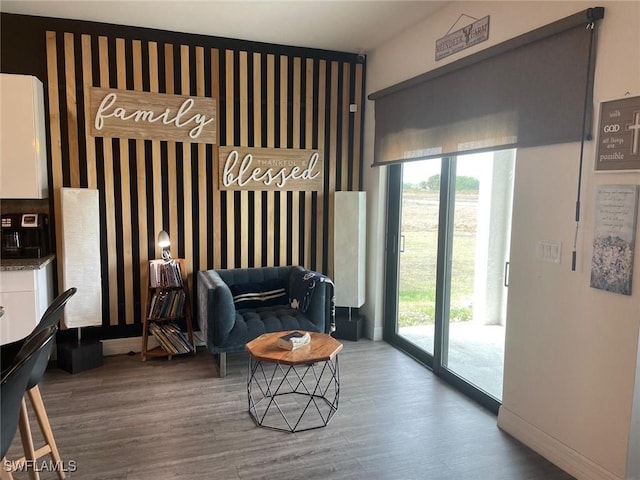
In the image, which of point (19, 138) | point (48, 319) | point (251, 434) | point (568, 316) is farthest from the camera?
point (19, 138)

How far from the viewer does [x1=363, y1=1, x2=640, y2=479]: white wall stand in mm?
2289

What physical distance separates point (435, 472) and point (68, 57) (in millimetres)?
4283

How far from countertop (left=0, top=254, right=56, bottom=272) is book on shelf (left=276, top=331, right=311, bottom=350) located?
1.94 m

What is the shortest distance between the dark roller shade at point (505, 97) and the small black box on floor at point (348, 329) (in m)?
1.75

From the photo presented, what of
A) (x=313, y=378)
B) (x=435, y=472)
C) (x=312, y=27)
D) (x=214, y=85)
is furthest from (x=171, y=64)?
(x=435, y=472)

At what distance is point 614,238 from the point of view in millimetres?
2330

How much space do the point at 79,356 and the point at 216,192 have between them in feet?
6.19

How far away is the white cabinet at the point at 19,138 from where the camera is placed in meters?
3.58

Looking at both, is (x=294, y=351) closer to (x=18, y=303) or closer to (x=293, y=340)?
(x=293, y=340)

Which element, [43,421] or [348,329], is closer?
[43,421]

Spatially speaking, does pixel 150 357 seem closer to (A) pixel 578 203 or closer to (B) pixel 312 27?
(B) pixel 312 27

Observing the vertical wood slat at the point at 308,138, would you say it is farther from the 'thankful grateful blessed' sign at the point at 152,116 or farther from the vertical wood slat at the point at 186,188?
the vertical wood slat at the point at 186,188

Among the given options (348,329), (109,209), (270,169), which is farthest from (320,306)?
(109,209)

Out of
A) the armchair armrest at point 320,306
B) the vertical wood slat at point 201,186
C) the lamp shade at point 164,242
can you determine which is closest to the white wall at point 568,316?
the armchair armrest at point 320,306
